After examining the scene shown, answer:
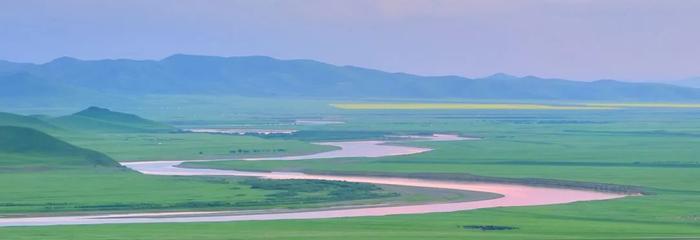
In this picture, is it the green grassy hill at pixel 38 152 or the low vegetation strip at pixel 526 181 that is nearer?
the low vegetation strip at pixel 526 181

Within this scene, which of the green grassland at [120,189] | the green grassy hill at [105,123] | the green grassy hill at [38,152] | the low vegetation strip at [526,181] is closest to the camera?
the green grassland at [120,189]

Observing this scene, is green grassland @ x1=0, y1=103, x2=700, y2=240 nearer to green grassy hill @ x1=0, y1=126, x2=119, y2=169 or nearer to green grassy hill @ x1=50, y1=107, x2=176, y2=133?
green grassy hill @ x1=50, y1=107, x2=176, y2=133

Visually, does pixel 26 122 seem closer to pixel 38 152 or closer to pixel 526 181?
pixel 38 152

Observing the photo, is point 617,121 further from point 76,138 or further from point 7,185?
point 7,185

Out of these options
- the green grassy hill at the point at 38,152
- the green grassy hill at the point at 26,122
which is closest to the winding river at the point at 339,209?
the green grassy hill at the point at 38,152

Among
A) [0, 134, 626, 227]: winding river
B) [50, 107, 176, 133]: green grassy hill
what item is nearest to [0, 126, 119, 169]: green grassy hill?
[0, 134, 626, 227]: winding river

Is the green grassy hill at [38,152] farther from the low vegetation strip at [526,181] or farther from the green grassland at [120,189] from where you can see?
the low vegetation strip at [526,181]

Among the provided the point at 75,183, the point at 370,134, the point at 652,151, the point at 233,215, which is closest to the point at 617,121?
the point at 370,134
